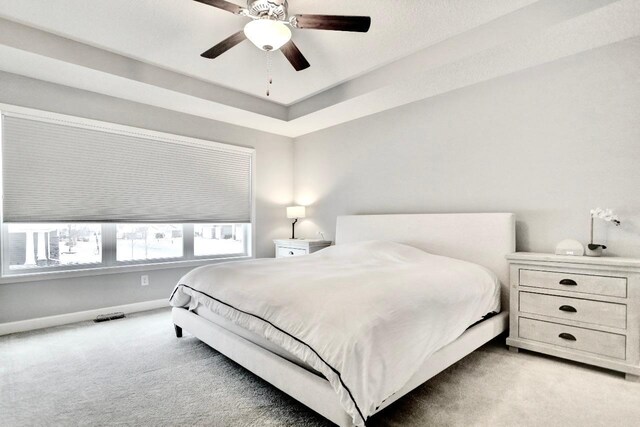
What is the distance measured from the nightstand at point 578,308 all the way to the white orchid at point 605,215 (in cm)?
37

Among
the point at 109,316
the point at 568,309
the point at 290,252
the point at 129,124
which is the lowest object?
the point at 109,316

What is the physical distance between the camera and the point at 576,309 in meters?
2.38

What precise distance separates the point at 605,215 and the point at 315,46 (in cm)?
275

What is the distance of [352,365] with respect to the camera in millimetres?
1405

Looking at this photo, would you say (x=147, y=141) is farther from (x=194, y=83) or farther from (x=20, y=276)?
(x=20, y=276)

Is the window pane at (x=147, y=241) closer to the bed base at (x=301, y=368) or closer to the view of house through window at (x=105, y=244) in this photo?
the view of house through window at (x=105, y=244)

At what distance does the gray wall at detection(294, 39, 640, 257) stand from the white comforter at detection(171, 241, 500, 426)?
871mm

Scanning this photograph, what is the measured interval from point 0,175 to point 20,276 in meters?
0.97

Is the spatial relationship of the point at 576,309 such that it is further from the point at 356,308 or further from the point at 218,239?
the point at 218,239

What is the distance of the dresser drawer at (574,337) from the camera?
2221 millimetres

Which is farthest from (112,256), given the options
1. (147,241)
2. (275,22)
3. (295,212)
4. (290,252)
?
(275,22)

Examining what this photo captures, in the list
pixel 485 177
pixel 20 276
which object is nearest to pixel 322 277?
pixel 485 177

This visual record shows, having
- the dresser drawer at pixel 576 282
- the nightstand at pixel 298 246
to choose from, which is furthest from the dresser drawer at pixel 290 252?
the dresser drawer at pixel 576 282

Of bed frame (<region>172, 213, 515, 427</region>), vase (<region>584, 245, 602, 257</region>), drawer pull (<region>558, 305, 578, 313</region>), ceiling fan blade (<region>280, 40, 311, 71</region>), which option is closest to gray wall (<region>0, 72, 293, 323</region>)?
bed frame (<region>172, 213, 515, 427</region>)
